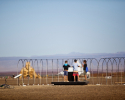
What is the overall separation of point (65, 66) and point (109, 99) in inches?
513

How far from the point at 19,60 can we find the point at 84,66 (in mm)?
7225

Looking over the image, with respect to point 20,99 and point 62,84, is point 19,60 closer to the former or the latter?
point 62,84

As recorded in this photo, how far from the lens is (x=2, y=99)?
1505 cm

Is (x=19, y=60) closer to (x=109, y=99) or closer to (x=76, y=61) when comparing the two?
(x=76, y=61)

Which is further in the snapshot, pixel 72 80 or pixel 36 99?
pixel 72 80

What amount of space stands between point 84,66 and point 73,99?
12.5 metres

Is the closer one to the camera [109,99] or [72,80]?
[109,99]

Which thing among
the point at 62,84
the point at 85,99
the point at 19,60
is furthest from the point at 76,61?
the point at 85,99

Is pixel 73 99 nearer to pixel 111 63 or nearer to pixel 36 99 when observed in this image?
pixel 36 99

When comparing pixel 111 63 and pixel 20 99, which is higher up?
pixel 111 63

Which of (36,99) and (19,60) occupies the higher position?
(19,60)

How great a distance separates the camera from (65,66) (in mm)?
27266

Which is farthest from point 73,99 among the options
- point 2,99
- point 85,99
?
point 2,99

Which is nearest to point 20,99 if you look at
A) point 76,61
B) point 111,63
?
point 76,61
